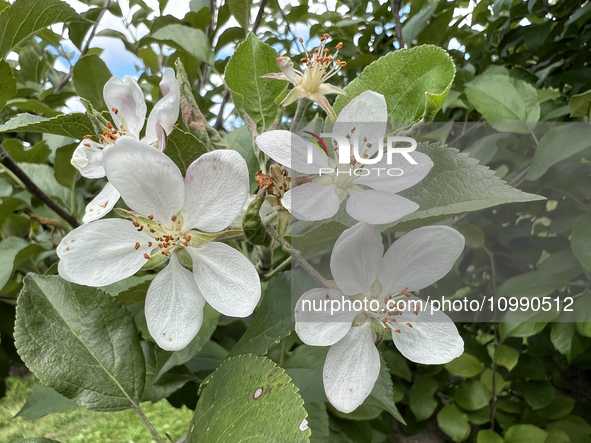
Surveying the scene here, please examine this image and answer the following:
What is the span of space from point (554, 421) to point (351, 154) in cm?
76

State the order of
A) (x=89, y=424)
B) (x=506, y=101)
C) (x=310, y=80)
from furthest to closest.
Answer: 1. (x=89, y=424)
2. (x=506, y=101)
3. (x=310, y=80)

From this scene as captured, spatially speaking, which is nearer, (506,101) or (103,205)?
(103,205)

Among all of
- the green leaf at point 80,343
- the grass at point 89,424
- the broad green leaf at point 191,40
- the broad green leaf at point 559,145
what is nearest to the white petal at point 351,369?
the green leaf at point 80,343

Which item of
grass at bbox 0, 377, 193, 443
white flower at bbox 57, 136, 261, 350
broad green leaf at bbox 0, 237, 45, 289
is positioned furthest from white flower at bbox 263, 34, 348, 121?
grass at bbox 0, 377, 193, 443

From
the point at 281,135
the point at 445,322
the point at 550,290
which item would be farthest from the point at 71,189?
the point at 550,290

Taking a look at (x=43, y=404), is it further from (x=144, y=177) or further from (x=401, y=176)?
(x=401, y=176)

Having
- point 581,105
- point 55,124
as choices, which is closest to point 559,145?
point 581,105

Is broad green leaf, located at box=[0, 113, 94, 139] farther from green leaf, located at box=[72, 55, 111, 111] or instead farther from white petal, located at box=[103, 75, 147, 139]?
green leaf, located at box=[72, 55, 111, 111]

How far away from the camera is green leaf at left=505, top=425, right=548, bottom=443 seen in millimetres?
736

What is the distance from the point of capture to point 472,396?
2.63 feet

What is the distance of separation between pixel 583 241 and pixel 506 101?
25 centimetres

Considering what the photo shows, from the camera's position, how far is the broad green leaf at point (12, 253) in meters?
0.60

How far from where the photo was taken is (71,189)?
75 centimetres

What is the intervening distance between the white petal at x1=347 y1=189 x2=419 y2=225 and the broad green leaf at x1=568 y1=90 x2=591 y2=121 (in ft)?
1.43
